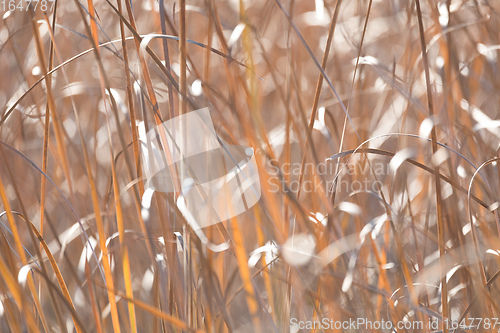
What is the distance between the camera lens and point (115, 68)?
0.74 metres

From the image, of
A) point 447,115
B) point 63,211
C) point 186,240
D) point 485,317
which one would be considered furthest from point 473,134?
point 63,211

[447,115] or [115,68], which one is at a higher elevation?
[115,68]

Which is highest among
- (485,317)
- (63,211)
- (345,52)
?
(345,52)

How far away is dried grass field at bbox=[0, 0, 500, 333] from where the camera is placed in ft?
0.98

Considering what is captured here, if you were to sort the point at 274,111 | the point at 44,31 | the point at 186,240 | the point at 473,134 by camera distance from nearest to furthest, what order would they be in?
the point at 186,240 < the point at 473,134 < the point at 44,31 < the point at 274,111

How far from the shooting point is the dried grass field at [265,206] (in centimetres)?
Answer: 30

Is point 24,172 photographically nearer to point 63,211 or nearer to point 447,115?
point 63,211

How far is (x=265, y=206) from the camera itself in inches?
13.1

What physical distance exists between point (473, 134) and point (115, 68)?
53cm

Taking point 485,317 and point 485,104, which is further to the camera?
point 485,104

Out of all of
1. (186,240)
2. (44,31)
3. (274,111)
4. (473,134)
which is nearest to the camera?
(186,240)

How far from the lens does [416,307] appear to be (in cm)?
31

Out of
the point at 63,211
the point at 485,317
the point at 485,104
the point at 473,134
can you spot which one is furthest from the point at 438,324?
the point at 63,211

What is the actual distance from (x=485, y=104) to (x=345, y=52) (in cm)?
22
